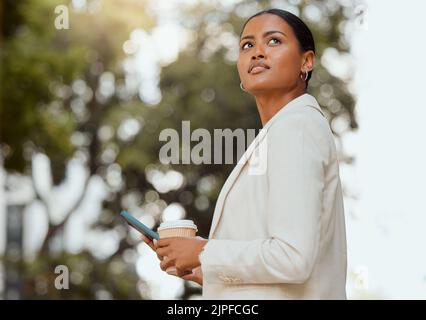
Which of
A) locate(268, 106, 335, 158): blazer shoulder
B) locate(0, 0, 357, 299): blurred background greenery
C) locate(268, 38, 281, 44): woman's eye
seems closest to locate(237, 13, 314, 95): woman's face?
locate(268, 38, 281, 44): woman's eye

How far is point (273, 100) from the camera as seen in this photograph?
171 centimetres

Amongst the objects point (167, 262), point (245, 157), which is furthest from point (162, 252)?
point (245, 157)

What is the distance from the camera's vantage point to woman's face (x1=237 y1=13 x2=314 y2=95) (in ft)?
5.56

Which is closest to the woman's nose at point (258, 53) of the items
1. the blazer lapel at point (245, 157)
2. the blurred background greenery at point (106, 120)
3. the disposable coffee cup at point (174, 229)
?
the blazer lapel at point (245, 157)

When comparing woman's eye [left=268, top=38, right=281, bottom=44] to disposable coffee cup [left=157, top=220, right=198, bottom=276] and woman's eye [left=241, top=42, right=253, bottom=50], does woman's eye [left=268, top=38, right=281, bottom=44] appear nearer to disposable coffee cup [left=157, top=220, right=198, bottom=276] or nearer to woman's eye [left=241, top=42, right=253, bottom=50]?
woman's eye [left=241, top=42, right=253, bottom=50]

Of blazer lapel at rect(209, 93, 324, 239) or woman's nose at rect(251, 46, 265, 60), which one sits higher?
woman's nose at rect(251, 46, 265, 60)

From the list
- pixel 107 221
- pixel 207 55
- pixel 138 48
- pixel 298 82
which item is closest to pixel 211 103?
pixel 207 55

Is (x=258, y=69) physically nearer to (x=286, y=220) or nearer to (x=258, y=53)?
(x=258, y=53)

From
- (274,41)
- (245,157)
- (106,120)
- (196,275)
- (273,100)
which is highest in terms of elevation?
(106,120)

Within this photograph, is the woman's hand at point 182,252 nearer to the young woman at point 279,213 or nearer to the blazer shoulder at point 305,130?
the young woman at point 279,213

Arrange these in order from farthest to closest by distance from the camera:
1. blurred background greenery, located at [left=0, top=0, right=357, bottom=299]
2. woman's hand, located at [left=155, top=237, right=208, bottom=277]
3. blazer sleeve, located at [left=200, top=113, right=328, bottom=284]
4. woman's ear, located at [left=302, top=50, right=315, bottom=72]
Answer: blurred background greenery, located at [left=0, top=0, right=357, bottom=299], woman's ear, located at [left=302, top=50, right=315, bottom=72], woman's hand, located at [left=155, top=237, right=208, bottom=277], blazer sleeve, located at [left=200, top=113, right=328, bottom=284]

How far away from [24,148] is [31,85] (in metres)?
0.89

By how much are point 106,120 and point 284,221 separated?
989 cm

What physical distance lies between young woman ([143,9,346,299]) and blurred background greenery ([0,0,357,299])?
712 centimetres
